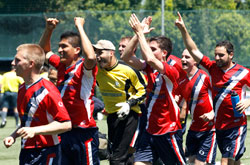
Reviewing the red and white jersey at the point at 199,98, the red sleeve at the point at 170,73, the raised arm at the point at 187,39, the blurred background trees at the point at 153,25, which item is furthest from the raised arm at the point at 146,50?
the blurred background trees at the point at 153,25

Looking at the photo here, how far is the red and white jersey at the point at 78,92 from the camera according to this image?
21.4 feet

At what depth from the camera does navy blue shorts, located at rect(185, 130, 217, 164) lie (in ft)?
28.7

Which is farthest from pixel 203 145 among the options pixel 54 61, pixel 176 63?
pixel 54 61

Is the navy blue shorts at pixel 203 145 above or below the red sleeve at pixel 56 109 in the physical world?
below

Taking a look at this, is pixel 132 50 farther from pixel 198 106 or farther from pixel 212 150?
pixel 212 150

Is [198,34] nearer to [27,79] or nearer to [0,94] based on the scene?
A: [0,94]

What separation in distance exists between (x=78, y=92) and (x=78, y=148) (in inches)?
25.8

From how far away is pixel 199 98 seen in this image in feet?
29.1

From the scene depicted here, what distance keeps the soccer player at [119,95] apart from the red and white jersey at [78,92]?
1.22 meters

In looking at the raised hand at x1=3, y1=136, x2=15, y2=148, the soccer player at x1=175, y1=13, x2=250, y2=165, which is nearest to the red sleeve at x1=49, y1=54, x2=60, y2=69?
the raised hand at x1=3, y1=136, x2=15, y2=148

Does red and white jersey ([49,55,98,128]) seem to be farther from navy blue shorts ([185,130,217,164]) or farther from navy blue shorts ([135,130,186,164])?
navy blue shorts ([185,130,217,164])

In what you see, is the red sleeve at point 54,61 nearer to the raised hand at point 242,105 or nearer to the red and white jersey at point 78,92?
the red and white jersey at point 78,92

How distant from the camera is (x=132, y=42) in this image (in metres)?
7.09

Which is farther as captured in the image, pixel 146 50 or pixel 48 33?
pixel 48 33
